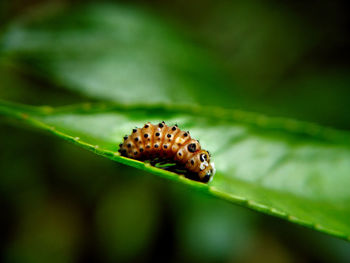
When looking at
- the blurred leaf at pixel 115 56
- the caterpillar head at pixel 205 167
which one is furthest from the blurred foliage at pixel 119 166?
the caterpillar head at pixel 205 167

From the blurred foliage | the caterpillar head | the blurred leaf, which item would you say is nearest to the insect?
the caterpillar head

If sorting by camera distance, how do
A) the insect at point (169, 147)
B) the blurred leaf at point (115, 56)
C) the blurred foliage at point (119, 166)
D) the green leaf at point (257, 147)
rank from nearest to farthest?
the green leaf at point (257, 147) → the insect at point (169, 147) → the blurred leaf at point (115, 56) → the blurred foliage at point (119, 166)

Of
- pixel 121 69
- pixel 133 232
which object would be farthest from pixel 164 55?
pixel 133 232

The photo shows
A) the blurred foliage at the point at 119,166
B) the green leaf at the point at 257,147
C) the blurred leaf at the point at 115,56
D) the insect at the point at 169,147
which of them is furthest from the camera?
the blurred foliage at the point at 119,166

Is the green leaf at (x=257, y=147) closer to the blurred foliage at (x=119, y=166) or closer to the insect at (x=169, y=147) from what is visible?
the insect at (x=169, y=147)

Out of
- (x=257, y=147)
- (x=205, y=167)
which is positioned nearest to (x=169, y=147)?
(x=205, y=167)

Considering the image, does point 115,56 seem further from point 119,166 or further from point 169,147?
point 169,147
